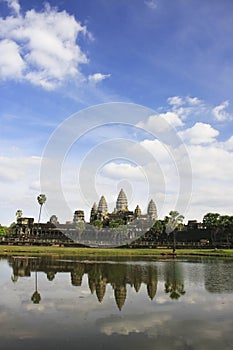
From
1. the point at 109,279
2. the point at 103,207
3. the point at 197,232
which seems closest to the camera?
the point at 109,279

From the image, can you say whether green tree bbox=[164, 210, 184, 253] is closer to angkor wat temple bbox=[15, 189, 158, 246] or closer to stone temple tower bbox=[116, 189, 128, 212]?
angkor wat temple bbox=[15, 189, 158, 246]

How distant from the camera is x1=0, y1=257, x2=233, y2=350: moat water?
13.1m

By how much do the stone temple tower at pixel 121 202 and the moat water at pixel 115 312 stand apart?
4722 inches

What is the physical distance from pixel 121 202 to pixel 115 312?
13428 cm

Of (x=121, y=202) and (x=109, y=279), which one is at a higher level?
(x=121, y=202)

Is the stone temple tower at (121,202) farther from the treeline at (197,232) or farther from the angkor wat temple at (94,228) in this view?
the treeline at (197,232)

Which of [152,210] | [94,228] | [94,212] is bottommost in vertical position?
[94,228]

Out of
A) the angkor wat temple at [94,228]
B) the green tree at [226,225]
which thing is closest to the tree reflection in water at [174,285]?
the green tree at [226,225]

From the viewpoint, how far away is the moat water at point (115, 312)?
13.1 metres

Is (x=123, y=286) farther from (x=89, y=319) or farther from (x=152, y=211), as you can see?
(x=152, y=211)

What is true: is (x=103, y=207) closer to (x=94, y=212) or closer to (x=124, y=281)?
(x=94, y=212)

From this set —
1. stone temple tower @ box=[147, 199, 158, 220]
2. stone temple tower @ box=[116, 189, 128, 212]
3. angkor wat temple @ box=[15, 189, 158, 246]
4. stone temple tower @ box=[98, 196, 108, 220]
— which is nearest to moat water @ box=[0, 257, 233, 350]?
angkor wat temple @ box=[15, 189, 158, 246]

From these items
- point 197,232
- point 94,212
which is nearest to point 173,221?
point 197,232

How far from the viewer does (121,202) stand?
498ft
